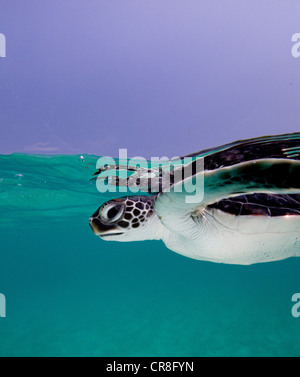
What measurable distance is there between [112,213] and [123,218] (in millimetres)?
148

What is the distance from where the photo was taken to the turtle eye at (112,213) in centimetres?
292

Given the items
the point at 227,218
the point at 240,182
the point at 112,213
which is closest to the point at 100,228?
the point at 112,213

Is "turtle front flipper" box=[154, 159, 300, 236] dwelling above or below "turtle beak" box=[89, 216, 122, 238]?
below

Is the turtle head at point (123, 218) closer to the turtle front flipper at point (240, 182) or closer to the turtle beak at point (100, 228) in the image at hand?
the turtle beak at point (100, 228)

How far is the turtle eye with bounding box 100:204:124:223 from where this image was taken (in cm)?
292

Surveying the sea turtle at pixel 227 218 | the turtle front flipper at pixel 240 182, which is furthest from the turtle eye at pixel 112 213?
the turtle front flipper at pixel 240 182

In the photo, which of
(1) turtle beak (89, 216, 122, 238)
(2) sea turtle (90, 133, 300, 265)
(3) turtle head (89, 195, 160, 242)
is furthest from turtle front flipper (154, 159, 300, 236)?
(1) turtle beak (89, 216, 122, 238)

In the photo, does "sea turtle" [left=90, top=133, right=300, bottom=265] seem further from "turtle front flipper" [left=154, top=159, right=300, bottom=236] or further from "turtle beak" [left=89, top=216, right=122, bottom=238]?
"turtle front flipper" [left=154, top=159, right=300, bottom=236]

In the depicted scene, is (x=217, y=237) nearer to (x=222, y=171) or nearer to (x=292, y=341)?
(x=222, y=171)

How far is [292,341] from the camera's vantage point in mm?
9680

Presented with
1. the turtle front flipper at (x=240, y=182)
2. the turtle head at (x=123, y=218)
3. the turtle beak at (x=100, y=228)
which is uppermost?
the turtle head at (x=123, y=218)

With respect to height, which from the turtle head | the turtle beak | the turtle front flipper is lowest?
the turtle front flipper

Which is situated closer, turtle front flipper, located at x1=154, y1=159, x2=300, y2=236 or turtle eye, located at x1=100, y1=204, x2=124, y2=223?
turtle front flipper, located at x1=154, y1=159, x2=300, y2=236
